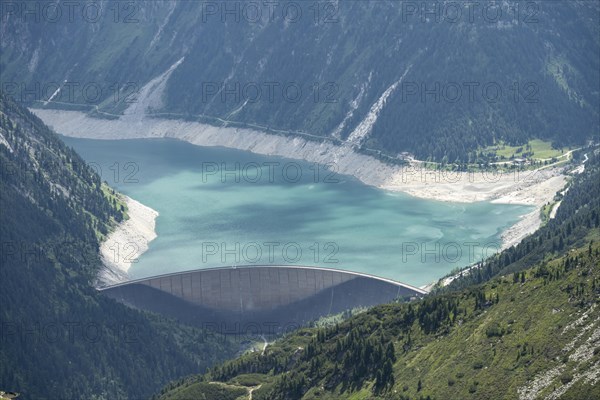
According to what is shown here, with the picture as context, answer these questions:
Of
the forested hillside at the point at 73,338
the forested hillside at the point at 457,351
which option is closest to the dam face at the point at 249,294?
the forested hillside at the point at 73,338

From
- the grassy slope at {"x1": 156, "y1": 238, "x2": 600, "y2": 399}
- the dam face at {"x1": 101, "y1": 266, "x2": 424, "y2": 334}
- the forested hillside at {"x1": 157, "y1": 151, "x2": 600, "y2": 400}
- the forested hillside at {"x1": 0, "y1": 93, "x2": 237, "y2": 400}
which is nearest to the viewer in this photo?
the forested hillside at {"x1": 157, "y1": 151, "x2": 600, "y2": 400}

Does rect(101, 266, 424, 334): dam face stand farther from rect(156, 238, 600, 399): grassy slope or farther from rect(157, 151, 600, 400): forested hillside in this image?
rect(156, 238, 600, 399): grassy slope

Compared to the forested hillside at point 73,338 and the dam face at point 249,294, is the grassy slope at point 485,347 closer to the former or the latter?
the forested hillside at point 73,338

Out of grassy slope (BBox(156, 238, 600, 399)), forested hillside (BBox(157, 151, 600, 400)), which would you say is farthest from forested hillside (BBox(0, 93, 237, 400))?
grassy slope (BBox(156, 238, 600, 399))

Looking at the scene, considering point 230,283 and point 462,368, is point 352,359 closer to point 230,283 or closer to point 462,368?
point 462,368

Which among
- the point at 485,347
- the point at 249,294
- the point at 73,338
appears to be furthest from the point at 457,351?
the point at 249,294

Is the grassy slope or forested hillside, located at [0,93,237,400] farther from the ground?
the grassy slope
